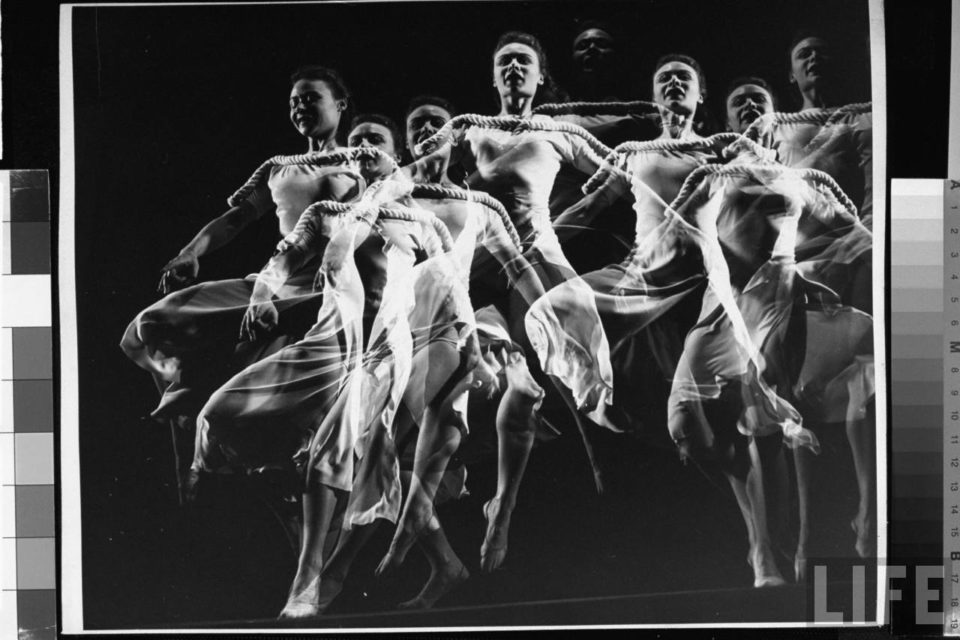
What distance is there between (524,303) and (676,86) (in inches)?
17.5

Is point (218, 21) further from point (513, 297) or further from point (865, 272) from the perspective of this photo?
point (865, 272)

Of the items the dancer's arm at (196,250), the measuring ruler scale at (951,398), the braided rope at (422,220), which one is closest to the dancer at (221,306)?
the dancer's arm at (196,250)

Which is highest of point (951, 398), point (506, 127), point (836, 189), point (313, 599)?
point (506, 127)

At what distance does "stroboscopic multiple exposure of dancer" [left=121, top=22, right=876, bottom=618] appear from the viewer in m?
1.37

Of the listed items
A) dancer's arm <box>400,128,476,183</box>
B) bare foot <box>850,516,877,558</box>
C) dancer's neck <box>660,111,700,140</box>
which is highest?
dancer's neck <box>660,111,700,140</box>

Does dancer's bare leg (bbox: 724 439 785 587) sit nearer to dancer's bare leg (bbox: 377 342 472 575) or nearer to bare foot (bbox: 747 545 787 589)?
bare foot (bbox: 747 545 787 589)

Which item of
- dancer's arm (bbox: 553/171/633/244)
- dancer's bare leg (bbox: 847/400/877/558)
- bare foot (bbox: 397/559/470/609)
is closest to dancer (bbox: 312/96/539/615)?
bare foot (bbox: 397/559/470/609)

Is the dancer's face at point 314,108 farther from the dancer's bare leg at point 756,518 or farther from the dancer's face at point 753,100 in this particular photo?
the dancer's bare leg at point 756,518

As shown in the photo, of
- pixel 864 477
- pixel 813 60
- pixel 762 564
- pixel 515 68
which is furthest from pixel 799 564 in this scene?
pixel 515 68

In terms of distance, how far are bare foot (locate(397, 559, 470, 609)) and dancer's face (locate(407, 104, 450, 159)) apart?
694 millimetres

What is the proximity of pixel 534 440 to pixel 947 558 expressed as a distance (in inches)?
28.7

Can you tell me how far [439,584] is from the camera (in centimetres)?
138

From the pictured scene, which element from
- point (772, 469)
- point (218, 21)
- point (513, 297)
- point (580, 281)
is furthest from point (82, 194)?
point (772, 469)

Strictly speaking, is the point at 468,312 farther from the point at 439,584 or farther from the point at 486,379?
the point at 439,584
